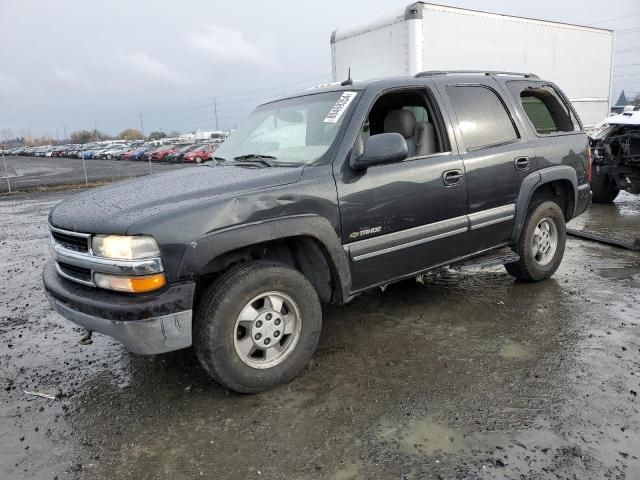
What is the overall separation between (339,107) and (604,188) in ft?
26.2

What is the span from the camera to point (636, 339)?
3.74m

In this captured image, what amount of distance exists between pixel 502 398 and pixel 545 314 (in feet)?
5.04

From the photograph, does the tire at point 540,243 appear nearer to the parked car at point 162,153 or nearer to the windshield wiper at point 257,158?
the windshield wiper at point 257,158

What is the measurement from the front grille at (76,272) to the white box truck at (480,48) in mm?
Answer: 6861

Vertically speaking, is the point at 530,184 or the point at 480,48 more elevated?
the point at 480,48

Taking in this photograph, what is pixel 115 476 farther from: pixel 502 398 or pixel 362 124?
pixel 362 124

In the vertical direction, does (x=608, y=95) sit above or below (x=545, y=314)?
above

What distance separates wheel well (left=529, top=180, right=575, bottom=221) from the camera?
4.90 meters

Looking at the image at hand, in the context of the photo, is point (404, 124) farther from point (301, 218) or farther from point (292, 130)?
point (301, 218)

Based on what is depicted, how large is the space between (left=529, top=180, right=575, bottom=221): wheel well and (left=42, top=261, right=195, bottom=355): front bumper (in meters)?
3.43

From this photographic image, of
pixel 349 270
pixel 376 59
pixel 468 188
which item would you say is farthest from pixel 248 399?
pixel 376 59

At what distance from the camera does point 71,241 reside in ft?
10.2

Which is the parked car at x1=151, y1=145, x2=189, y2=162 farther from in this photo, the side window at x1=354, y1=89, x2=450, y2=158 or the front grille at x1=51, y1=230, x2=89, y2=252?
the front grille at x1=51, y1=230, x2=89, y2=252

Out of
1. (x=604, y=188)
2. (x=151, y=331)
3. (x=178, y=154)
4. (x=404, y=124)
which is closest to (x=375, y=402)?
(x=151, y=331)
